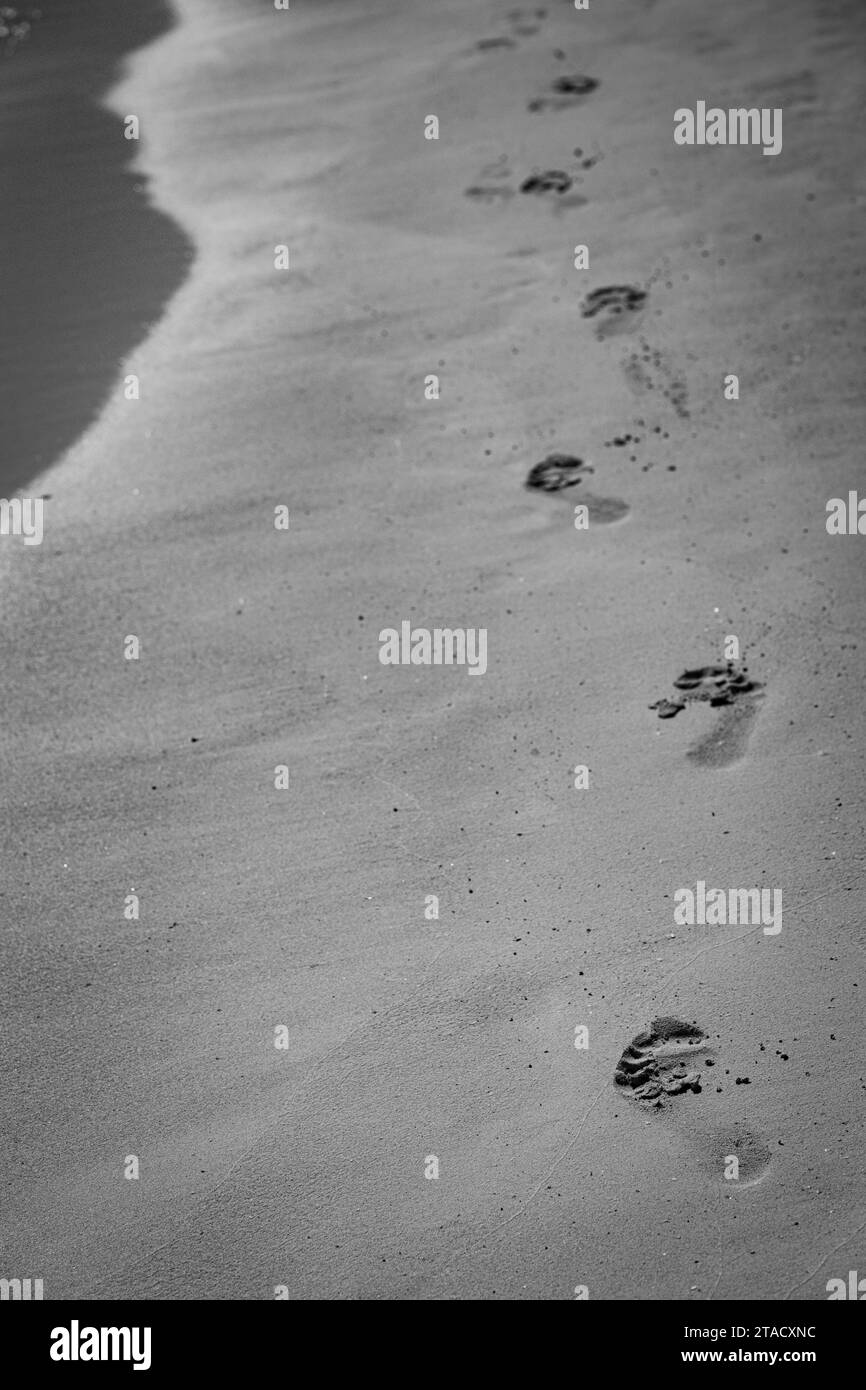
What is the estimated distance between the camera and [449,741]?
19.6 ft

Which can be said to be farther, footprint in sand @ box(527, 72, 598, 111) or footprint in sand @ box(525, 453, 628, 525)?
footprint in sand @ box(527, 72, 598, 111)

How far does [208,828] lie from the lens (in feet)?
18.7

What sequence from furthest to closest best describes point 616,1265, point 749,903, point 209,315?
point 209,315, point 749,903, point 616,1265

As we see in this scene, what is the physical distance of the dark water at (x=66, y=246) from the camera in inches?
322

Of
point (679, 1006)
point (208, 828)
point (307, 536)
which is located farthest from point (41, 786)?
point (679, 1006)

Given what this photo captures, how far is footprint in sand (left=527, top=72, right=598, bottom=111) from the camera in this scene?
10750 millimetres

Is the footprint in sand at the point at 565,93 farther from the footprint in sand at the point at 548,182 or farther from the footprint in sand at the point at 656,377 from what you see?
the footprint in sand at the point at 656,377

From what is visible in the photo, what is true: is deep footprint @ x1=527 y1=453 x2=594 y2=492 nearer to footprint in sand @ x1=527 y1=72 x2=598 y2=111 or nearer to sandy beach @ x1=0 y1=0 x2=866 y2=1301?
sandy beach @ x1=0 y1=0 x2=866 y2=1301

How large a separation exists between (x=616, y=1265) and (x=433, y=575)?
3.42 m

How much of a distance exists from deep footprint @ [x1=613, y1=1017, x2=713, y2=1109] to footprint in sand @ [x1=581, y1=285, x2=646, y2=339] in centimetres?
471

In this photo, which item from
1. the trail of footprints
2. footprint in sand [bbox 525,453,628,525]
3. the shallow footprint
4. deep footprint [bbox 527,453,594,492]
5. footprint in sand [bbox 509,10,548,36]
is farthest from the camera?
footprint in sand [bbox 509,10,548,36]

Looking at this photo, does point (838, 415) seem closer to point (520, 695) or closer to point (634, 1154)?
point (520, 695)

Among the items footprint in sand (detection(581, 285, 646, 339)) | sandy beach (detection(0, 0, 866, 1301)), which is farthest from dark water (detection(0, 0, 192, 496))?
footprint in sand (detection(581, 285, 646, 339))

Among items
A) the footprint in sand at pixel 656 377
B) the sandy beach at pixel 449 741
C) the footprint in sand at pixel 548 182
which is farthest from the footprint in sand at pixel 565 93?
the footprint in sand at pixel 656 377
